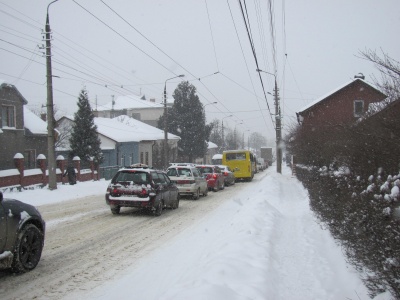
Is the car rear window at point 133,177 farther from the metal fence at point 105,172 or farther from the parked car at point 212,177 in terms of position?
the metal fence at point 105,172

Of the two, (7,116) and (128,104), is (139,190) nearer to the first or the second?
(7,116)

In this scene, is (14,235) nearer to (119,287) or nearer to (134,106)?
(119,287)

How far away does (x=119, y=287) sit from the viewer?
6.16 m

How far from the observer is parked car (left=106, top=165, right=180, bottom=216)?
1354 centimetres

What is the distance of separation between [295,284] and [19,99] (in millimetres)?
28144

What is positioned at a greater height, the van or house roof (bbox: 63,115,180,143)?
house roof (bbox: 63,115,180,143)

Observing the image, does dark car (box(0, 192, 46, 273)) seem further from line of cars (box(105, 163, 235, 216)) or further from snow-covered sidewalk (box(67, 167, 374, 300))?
line of cars (box(105, 163, 235, 216))

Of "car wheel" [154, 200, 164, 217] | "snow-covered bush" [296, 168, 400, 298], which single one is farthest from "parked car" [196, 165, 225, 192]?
"snow-covered bush" [296, 168, 400, 298]

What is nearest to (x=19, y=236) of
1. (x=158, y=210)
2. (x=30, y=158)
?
(x=158, y=210)

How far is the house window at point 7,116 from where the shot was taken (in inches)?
1122

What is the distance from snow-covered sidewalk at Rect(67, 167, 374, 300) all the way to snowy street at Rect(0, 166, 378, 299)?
1 centimetres

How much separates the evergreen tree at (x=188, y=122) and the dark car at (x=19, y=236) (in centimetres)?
5101

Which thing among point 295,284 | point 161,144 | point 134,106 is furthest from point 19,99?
point 134,106

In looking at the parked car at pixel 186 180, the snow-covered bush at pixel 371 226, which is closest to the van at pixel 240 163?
the parked car at pixel 186 180
